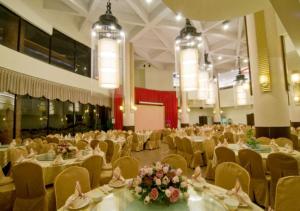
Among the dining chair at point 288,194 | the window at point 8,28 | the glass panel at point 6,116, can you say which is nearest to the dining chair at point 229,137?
the dining chair at point 288,194

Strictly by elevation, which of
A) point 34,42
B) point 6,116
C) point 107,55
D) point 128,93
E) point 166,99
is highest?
point 34,42

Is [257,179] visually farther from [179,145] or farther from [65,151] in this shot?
[179,145]

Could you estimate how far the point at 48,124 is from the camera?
28.0ft

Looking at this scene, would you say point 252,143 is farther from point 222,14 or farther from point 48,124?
point 48,124

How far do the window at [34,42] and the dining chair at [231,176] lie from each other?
7.86 m

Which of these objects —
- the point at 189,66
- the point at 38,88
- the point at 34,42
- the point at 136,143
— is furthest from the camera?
the point at 136,143

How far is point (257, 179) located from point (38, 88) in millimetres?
7803

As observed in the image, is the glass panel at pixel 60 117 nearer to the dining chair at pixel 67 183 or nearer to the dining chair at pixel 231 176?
the dining chair at pixel 67 183

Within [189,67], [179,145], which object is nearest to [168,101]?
[179,145]

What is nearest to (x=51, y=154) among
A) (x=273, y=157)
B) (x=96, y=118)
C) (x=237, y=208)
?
(x=237, y=208)

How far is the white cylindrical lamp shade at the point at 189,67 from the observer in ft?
15.9

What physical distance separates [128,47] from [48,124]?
6855mm

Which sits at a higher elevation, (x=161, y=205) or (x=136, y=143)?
(x=161, y=205)

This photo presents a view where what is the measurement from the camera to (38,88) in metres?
7.54
